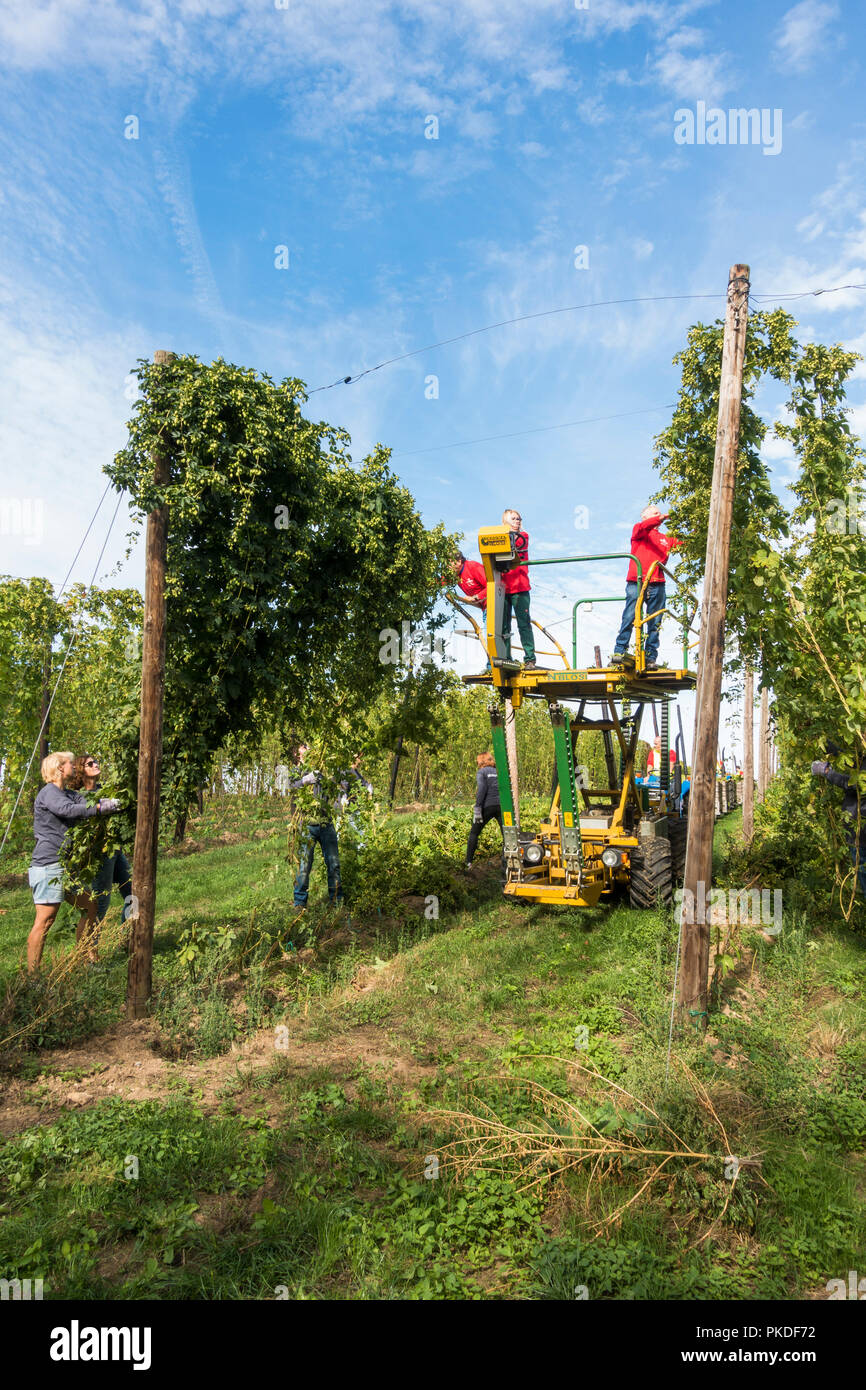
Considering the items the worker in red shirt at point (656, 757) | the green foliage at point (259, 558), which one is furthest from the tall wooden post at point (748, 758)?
the green foliage at point (259, 558)

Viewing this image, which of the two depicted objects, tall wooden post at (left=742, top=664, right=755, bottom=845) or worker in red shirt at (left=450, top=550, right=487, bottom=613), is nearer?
worker in red shirt at (left=450, top=550, right=487, bottom=613)

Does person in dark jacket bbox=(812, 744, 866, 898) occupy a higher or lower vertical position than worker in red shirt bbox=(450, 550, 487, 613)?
lower

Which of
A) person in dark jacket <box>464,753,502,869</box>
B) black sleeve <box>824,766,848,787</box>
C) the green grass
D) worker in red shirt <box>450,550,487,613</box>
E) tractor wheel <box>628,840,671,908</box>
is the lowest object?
the green grass

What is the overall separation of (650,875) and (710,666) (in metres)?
3.66

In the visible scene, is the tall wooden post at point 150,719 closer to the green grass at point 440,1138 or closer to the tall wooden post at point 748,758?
the green grass at point 440,1138

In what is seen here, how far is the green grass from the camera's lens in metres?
3.67

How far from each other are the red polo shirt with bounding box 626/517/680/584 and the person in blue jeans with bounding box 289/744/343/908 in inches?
171

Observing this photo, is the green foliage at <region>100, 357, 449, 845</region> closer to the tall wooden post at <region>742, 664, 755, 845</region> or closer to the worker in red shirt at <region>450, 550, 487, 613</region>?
the worker in red shirt at <region>450, 550, 487, 613</region>

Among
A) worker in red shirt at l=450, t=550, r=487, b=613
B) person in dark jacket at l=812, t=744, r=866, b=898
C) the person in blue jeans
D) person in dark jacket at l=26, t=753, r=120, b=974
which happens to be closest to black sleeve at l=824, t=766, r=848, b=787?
person in dark jacket at l=812, t=744, r=866, b=898

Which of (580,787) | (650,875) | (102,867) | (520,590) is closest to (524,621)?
(520,590)

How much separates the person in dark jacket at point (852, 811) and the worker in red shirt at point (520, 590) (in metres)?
3.25

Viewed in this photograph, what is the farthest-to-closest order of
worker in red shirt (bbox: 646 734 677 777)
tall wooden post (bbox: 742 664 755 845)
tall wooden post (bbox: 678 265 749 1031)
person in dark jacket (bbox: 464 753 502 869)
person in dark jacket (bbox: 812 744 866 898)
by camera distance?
tall wooden post (bbox: 742 664 755 845) → person in dark jacket (bbox: 464 753 502 869) → worker in red shirt (bbox: 646 734 677 777) → person in dark jacket (bbox: 812 744 866 898) → tall wooden post (bbox: 678 265 749 1031)

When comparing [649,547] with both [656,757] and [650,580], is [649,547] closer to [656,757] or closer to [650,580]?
[650,580]

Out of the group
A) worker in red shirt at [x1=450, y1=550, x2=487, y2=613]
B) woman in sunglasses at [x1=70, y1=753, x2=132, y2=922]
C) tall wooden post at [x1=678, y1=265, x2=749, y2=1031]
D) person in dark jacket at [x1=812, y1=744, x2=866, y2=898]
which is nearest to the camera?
tall wooden post at [x1=678, y1=265, x2=749, y2=1031]
